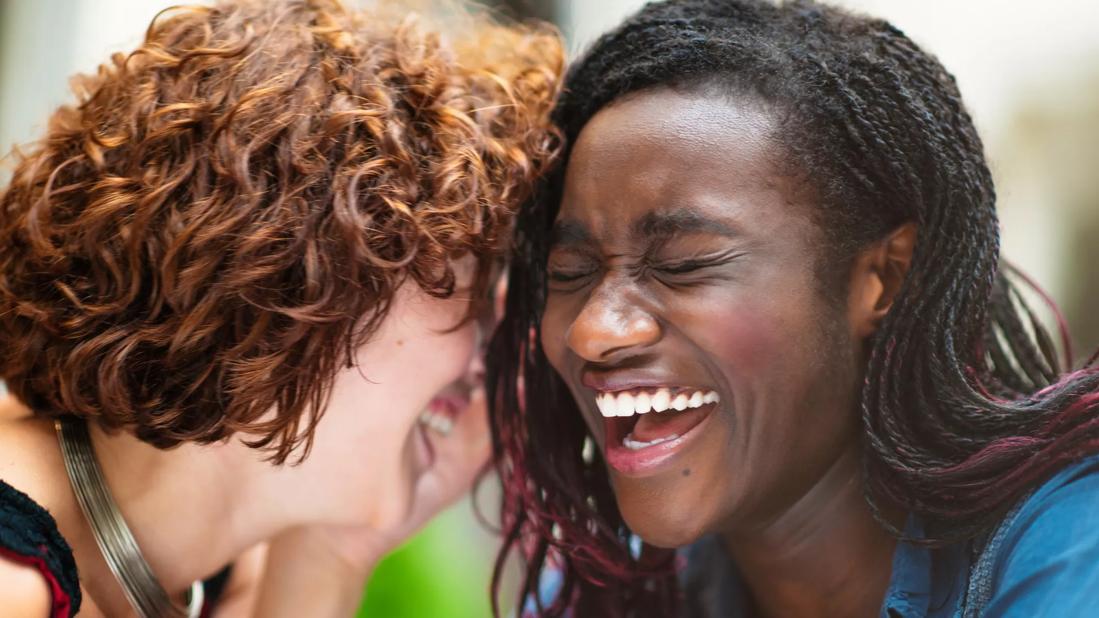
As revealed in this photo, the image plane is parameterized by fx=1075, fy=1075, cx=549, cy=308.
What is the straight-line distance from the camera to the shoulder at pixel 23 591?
1003 mm

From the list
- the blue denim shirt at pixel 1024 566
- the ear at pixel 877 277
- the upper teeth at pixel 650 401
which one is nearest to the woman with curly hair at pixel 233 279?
the upper teeth at pixel 650 401

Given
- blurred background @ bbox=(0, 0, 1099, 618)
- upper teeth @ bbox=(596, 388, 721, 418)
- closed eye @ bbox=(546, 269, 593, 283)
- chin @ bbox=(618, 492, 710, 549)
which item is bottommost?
chin @ bbox=(618, 492, 710, 549)

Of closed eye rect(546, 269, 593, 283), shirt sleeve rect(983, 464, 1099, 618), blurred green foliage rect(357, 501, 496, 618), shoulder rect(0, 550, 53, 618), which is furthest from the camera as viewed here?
blurred green foliage rect(357, 501, 496, 618)

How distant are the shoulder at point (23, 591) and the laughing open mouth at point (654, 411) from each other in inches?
22.7

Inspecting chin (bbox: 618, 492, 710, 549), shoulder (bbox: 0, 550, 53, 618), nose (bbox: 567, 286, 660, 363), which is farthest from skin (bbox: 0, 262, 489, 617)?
chin (bbox: 618, 492, 710, 549)

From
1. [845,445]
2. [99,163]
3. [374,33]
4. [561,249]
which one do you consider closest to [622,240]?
[561,249]

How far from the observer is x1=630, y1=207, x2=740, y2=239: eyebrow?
1.03 metres

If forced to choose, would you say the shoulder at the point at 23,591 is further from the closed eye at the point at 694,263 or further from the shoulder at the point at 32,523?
the closed eye at the point at 694,263

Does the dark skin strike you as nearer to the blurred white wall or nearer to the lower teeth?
the lower teeth

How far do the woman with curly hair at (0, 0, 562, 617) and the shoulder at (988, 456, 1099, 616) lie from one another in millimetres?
606

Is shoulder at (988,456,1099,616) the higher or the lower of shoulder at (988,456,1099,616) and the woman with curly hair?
the higher

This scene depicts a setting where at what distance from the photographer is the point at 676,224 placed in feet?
3.45

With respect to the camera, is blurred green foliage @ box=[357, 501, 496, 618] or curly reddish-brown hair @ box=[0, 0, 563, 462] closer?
curly reddish-brown hair @ box=[0, 0, 563, 462]

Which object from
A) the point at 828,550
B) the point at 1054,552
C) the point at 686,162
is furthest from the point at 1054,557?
the point at 686,162
